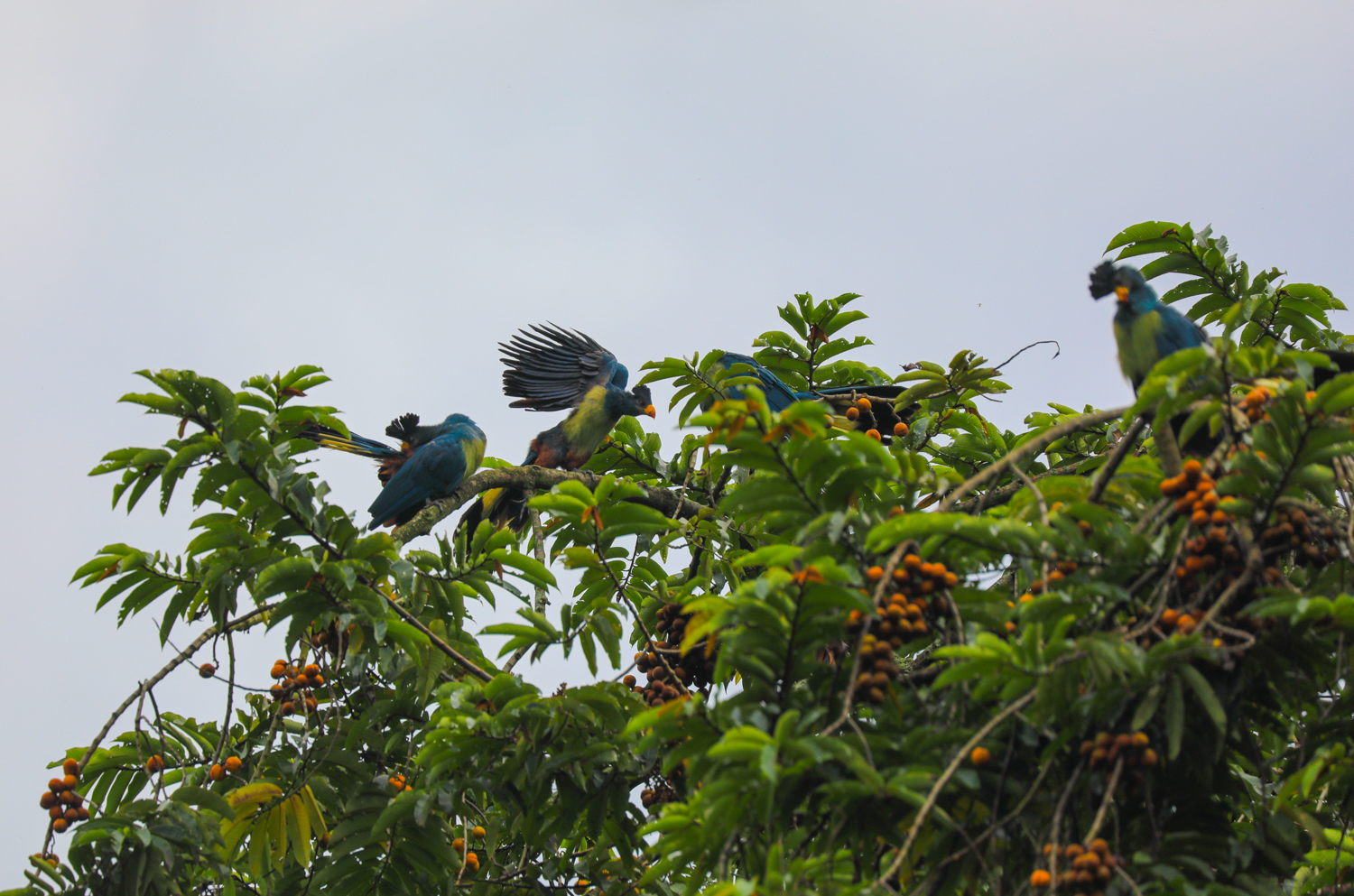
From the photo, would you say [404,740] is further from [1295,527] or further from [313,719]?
[1295,527]

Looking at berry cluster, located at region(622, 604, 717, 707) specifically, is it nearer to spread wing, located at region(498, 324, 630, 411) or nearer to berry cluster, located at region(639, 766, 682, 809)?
berry cluster, located at region(639, 766, 682, 809)

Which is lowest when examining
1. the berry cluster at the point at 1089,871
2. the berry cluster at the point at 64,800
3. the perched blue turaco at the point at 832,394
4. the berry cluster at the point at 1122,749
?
the berry cluster at the point at 1089,871

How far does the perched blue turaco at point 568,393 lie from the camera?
5977mm

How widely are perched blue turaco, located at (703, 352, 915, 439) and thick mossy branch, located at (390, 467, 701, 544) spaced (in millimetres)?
436

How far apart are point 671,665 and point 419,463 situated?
2381 millimetres

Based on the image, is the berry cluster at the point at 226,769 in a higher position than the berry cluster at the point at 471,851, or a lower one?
higher

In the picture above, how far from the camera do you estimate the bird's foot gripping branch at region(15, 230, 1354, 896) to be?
2.01 meters

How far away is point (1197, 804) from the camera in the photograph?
223cm

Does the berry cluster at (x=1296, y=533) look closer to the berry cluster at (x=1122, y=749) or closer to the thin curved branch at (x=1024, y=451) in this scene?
the thin curved branch at (x=1024, y=451)

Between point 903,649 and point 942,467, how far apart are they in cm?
212

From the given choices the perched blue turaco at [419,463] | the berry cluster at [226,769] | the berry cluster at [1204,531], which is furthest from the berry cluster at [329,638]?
the berry cluster at [1204,531]

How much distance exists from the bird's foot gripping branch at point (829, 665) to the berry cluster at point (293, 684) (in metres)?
0.01

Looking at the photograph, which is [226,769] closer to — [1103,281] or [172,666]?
[172,666]

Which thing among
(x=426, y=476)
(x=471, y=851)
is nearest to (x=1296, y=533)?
(x=471, y=851)
